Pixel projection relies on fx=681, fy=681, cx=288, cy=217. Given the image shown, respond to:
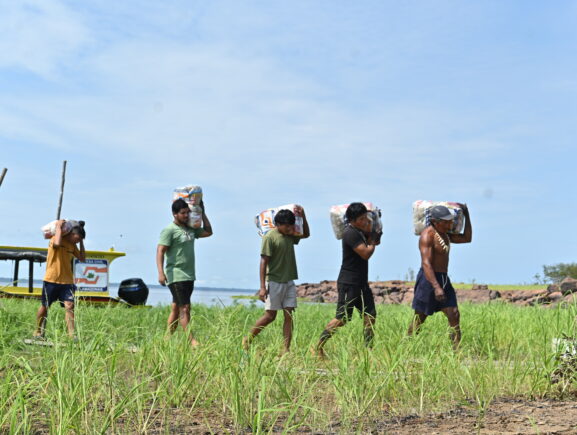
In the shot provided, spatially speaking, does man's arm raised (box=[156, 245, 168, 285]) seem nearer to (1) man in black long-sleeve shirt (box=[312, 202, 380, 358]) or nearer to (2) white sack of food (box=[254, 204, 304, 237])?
(2) white sack of food (box=[254, 204, 304, 237])

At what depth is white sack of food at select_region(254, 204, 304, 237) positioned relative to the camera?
7070mm

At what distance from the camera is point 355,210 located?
6465 mm

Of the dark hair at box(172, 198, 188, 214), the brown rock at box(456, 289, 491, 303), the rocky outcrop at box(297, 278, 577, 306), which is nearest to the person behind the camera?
the dark hair at box(172, 198, 188, 214)

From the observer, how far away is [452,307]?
21.0ft

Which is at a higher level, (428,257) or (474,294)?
(428,257)

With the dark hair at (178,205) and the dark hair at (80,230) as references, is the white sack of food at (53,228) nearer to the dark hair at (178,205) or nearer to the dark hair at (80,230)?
the dark hair at (80,230)

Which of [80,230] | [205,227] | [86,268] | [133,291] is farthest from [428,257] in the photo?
[86,268]

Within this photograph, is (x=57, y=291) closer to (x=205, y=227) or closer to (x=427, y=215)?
(x=205, y=227)

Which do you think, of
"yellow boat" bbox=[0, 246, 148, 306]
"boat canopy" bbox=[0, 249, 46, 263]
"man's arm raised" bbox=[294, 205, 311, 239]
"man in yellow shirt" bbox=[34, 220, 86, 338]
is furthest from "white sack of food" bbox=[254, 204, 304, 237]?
"boat canopy" bbox=[0, 249, 46, 263]

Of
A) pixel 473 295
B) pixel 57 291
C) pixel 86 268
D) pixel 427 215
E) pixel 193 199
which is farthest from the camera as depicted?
pixel 473 295

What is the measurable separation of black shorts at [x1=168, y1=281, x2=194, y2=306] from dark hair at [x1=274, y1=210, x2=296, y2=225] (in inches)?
48.8

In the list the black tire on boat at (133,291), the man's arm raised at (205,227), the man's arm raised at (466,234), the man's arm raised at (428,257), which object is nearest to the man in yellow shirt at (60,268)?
the man's arm raised at (205,227)

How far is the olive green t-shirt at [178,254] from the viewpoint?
725 cm

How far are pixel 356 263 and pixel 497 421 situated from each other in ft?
9.20
